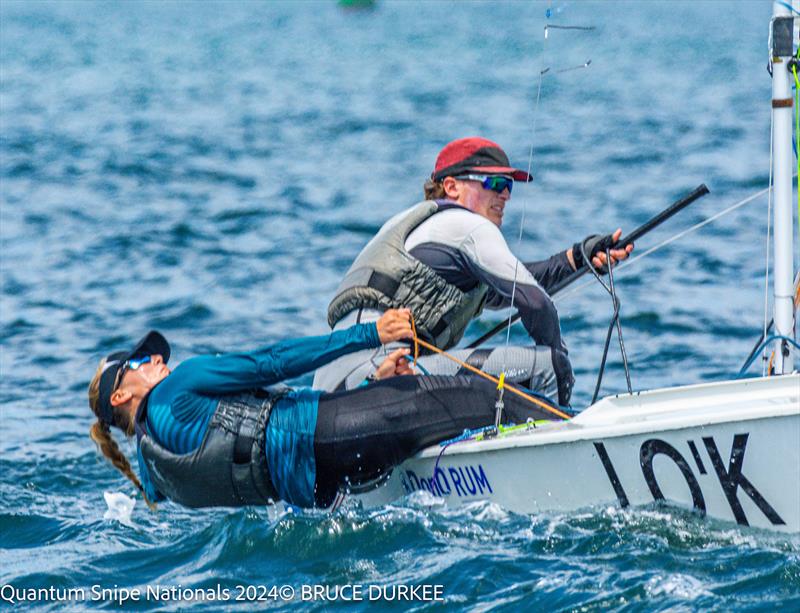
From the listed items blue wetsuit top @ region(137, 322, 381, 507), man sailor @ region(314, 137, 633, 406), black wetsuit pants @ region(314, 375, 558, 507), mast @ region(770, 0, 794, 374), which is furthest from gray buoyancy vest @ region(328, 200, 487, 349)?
mast @ region(770, 0, 794, 374)

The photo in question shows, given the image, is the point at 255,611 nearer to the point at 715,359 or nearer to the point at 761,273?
the point at 715,359

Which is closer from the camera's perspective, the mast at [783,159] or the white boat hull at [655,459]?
the white boat hull at [655,459]

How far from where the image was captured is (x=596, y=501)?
189 inches

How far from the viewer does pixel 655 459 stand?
15.2ft

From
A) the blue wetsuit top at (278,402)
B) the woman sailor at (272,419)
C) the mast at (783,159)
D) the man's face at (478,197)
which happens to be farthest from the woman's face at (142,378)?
the mast at (783,159)

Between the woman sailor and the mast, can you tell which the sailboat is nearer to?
the mast

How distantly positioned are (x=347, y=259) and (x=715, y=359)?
148 inches

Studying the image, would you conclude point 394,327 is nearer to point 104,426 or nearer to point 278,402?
point 278,402

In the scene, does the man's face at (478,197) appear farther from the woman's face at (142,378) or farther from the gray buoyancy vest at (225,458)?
the woman's face at (142,378)

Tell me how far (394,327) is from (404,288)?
1.98 ft

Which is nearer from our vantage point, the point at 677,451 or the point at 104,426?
the point at 677,451

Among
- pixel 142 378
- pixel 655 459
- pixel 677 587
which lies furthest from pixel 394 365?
pixel 677 587

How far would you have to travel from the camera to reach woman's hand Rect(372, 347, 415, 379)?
5.18 metres

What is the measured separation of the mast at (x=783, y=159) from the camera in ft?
16.9
